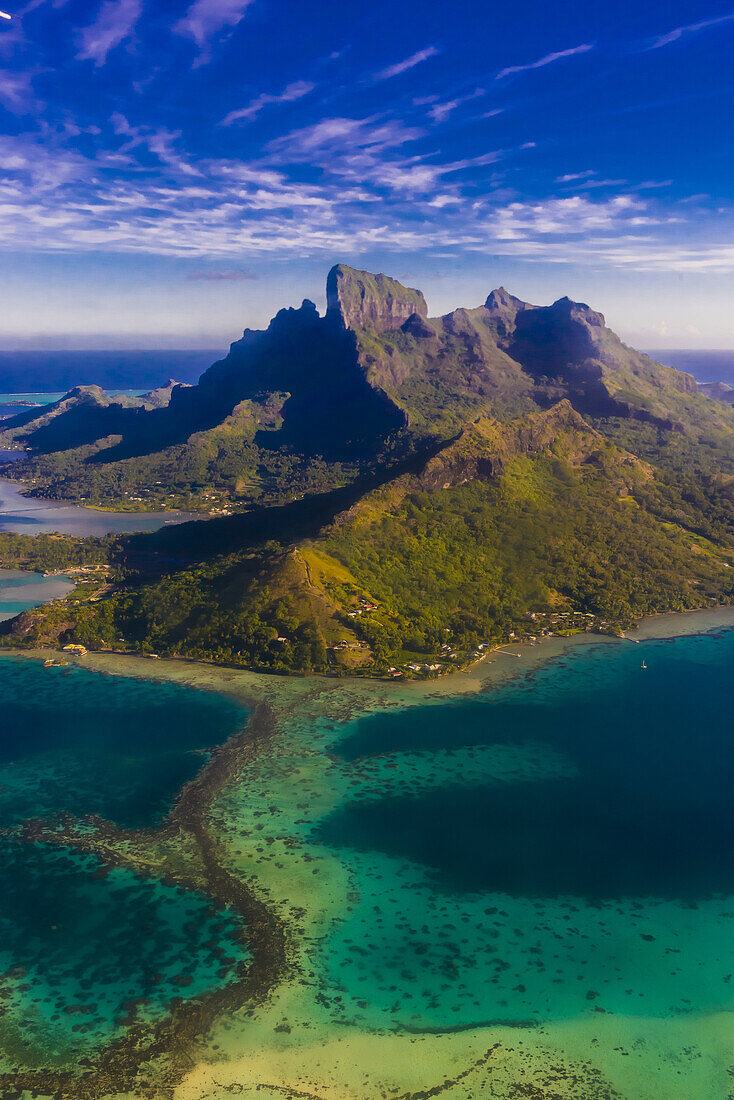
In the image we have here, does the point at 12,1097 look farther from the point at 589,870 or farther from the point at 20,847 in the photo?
the point at 589,870

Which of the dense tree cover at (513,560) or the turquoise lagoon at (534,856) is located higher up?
the dense tree cover at (513,560)

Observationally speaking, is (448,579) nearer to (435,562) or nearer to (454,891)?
(435,562)

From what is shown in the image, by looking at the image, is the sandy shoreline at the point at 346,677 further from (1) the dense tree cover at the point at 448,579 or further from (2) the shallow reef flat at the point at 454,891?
(1) the dense tree cover at the point at 448,579

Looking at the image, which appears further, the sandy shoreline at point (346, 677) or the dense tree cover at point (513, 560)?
the dense tree cover at point (513, 560)

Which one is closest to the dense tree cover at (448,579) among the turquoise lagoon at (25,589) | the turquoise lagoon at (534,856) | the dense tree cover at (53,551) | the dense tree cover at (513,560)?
the dense tree cover at (513,560)

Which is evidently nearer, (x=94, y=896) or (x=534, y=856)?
(x=94, y=896)

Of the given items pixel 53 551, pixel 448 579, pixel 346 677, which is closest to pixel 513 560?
pixel 448 579

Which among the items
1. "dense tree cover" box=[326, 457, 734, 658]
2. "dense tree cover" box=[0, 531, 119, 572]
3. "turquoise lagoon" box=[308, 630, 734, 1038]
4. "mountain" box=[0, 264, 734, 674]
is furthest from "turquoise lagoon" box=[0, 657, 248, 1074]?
"dense tree cover" box=[0, 531, 119, 572]

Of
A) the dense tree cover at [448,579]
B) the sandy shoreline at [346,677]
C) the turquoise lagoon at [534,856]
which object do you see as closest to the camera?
the turquoise lagoon at [534,856]

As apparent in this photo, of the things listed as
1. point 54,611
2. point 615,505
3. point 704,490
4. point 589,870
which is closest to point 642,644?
point 615,505
